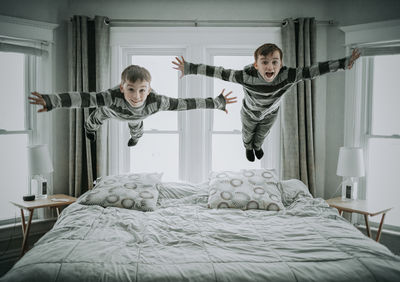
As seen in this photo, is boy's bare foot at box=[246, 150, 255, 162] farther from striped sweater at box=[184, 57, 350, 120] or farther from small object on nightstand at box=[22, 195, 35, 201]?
small object on nightstand at box=[22, 195, 35, 201]

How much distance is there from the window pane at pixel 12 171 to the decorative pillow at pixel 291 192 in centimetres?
272

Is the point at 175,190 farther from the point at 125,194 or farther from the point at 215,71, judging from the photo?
the point at 215,71

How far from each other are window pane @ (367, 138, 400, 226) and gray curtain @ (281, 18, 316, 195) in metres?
0.62

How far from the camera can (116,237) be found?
6.97ft

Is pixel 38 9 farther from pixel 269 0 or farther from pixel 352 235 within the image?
pixel 352 235

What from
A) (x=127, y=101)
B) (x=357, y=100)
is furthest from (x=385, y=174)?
(x=127, y=101)

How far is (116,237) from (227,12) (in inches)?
109

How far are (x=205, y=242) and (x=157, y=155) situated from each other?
5.95ft

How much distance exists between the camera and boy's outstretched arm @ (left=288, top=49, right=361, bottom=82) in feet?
5.17

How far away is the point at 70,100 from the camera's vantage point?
1.54m

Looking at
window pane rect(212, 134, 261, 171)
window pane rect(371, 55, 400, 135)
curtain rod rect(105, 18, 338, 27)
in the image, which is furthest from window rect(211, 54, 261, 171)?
window pane rect(371, 55, 400, 135)

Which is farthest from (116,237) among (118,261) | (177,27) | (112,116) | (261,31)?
(261,31)

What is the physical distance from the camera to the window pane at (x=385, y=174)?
10.5 feet

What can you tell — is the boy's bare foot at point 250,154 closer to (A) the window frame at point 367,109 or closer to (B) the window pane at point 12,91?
(A) the window frame at point 367,109
